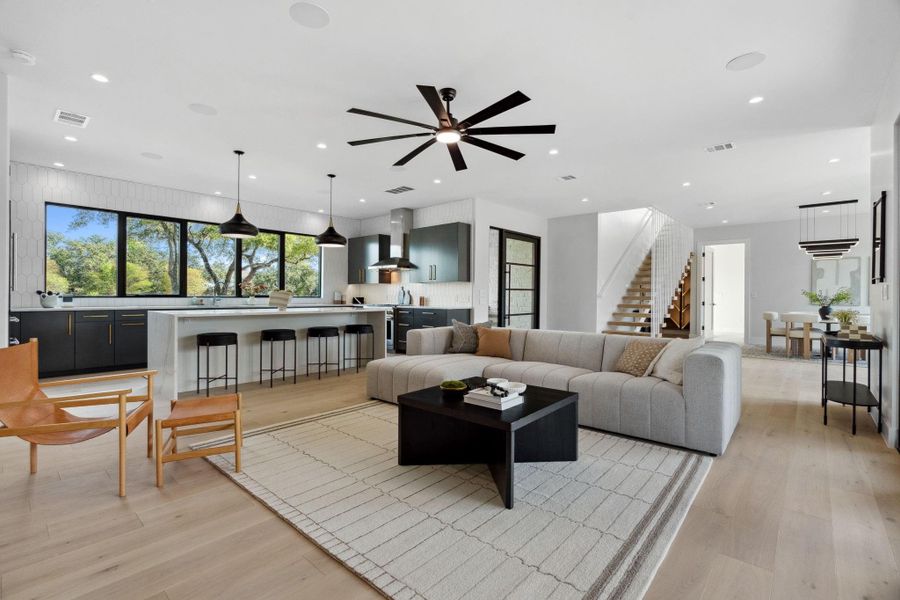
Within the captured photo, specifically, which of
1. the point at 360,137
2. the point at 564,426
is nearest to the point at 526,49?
the point at 360,137

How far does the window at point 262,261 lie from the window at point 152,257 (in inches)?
42.8

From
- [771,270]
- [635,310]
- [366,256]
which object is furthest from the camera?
[771,270]

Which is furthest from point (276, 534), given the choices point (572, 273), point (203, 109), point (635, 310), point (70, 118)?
point (635, 310)

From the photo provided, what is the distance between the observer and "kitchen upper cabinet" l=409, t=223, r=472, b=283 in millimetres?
7375

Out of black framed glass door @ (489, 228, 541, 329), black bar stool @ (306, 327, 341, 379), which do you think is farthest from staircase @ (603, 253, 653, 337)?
black bar stool @ (306, 327, 341, 379)

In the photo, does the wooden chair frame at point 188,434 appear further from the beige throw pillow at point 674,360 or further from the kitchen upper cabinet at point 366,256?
the kitchen upper cabinet at point 366,256

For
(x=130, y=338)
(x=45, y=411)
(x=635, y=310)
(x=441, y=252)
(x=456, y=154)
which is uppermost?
(x=456, y=154)

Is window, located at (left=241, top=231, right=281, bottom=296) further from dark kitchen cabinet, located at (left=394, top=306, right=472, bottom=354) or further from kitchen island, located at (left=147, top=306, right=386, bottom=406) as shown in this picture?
kitchen island, located at (left=147, top=306, right=386, bottom=406)

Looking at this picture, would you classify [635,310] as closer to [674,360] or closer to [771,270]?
[771,270]

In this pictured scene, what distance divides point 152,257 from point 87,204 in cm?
106

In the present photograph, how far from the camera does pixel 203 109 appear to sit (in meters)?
3.93

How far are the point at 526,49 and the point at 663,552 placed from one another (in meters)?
3.04

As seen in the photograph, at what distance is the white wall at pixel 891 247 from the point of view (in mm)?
3090

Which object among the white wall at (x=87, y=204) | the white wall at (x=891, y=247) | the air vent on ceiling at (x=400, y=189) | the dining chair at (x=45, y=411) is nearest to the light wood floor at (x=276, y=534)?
the dining chair at (x=45, y=411)
